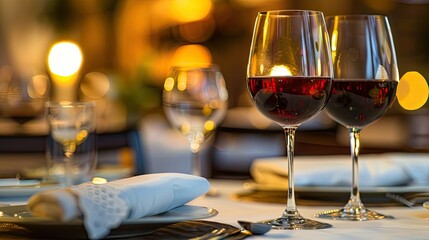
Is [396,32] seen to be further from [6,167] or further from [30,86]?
[6,167]

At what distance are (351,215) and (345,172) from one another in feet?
1.19

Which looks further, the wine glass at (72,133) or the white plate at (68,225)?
the wine glass at (72,133)

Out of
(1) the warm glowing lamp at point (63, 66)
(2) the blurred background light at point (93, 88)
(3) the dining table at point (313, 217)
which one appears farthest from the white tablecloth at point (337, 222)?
(1) the warm glowing lamp at point (63, 66)

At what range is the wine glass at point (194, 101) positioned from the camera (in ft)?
5.74

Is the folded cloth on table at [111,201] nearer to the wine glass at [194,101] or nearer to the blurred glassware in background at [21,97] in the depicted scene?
the wine glass at [194,101]

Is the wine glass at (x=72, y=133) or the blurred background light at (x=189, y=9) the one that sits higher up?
the blurred background light at (x=189, y=9)

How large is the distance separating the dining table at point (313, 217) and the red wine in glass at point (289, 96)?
15 centimetres

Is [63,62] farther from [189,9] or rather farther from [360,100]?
[360,100]

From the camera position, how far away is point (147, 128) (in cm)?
449

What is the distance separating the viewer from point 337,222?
3.86 feet

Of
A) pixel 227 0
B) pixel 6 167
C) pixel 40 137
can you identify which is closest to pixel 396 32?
pixel 227 0

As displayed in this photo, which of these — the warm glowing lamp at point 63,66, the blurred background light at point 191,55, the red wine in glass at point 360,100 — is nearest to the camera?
the red wine in glass at point 360,100

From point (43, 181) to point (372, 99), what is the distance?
56 cm

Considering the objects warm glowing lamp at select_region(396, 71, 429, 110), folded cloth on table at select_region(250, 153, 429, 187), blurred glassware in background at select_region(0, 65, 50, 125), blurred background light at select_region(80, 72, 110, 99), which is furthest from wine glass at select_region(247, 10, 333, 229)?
warm glowing lamp at select_region(396, 71, 429, 110)
